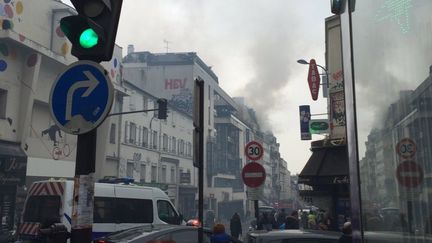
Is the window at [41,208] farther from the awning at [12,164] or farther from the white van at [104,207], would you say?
the awning at [12,164]

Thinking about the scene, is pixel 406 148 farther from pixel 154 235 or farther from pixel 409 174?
pixel 154 235

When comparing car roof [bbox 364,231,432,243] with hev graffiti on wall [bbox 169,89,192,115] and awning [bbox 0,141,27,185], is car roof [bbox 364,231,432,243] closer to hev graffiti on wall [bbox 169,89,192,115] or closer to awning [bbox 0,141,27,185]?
awning [bbox 0,141,27,185]

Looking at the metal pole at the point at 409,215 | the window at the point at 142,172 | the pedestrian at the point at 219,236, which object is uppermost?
the window at the point at 142,172

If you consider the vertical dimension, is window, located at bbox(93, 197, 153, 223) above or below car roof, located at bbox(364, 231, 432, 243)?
below

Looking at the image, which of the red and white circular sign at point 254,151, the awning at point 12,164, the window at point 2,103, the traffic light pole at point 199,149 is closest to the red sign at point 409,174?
the traffic light pole at point 199,149

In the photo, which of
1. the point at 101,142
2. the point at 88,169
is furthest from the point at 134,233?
the point at 101,142

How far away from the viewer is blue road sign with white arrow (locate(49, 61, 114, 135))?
3537mm

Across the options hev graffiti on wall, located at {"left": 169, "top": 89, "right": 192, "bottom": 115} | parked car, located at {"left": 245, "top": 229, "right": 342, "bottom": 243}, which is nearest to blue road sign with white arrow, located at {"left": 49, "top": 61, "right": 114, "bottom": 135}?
parked car, located at {"left": 245, "top": 229, "right": 342, "bottom": 243}

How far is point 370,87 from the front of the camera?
2.45 metres

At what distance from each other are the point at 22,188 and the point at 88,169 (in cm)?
2043

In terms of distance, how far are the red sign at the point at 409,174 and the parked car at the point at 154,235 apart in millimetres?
6327

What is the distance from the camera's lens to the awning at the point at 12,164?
20.3 metres

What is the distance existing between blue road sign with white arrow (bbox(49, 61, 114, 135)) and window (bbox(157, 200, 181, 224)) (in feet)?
42.7

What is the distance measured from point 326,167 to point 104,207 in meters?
7.49
